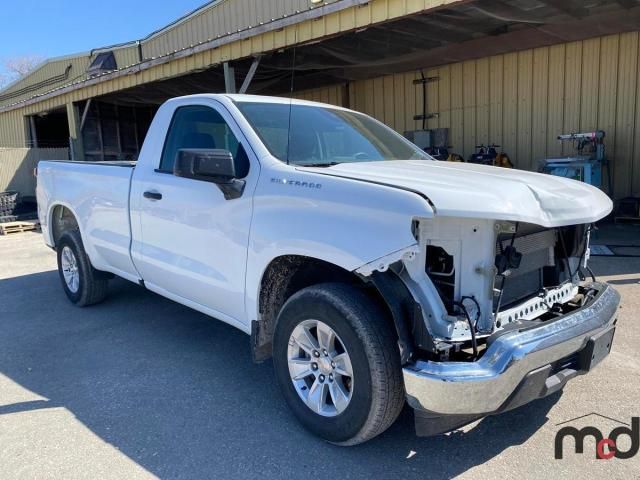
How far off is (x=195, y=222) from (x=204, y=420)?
4.31ft

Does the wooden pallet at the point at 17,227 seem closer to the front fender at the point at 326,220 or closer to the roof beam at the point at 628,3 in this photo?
the front fender at the point at 326,220

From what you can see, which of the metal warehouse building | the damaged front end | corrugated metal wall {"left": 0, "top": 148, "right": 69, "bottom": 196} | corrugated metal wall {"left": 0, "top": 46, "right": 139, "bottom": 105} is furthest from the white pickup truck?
corrugated metal wall {"left": 0, "top": 46, "right": 139, "bottom": 105}

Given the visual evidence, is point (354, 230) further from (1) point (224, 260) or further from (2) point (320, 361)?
(1) point (224, 260)

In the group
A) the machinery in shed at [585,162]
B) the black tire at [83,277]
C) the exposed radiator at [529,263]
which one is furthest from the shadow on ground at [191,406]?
the machinery in shed at [585,162]

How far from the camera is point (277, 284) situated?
320cm

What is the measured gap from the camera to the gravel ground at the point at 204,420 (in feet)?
8.80

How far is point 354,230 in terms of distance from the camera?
8.34ft

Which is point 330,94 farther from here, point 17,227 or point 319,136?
point 319,136

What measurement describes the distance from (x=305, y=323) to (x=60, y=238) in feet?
13.2

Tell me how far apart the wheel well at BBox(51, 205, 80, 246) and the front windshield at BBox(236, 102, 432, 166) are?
10.3 feet

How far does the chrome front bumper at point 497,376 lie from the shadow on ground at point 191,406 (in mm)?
538

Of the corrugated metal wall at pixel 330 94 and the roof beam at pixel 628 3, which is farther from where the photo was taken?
the corrugated metal wall at pixel 330 94

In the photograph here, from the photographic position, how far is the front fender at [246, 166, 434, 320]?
2369 millimetres

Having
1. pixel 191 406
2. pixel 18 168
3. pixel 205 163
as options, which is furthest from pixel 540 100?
pixel 18 168
